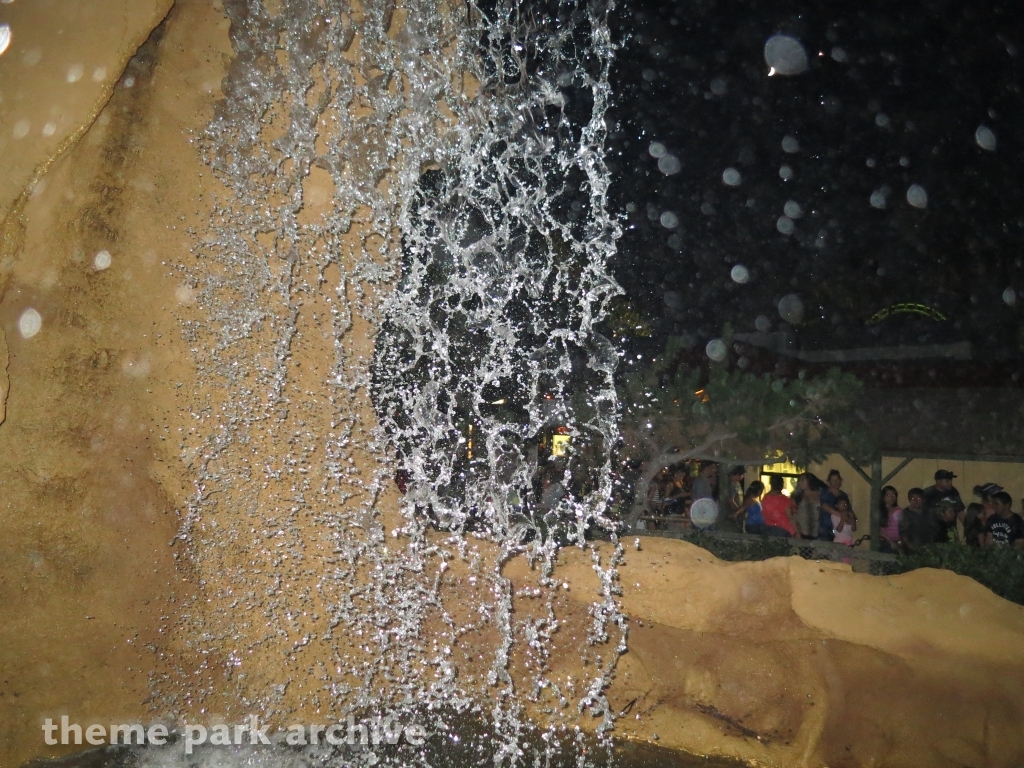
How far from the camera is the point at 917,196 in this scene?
9938mm

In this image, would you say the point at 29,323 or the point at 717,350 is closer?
the point at 29,323

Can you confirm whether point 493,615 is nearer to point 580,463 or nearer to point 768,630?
point 768,630

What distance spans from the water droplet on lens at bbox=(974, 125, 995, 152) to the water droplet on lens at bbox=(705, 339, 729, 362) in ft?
12.3

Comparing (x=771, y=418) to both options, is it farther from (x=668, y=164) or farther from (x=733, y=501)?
(x=668, y=164)

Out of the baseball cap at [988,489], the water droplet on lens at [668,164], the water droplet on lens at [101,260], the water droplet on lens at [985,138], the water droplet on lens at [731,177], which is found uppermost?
the water droplet on lens at [668,164]

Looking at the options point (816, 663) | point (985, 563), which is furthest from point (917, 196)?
point (816, 663)

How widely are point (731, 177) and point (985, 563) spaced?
20.1ft

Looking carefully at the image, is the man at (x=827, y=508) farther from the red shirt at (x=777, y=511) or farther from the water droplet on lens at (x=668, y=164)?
the water droplet on lens at (x=668, y=164)

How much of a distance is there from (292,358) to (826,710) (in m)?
3.17

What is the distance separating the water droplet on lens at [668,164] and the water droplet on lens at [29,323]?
7.27 m

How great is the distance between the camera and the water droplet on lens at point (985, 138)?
732 centimetres

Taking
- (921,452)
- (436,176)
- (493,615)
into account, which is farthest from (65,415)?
(921,452)

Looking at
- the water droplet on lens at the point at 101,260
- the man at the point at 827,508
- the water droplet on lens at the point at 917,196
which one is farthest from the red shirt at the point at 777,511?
the water droplet on lens at the point at 101,260

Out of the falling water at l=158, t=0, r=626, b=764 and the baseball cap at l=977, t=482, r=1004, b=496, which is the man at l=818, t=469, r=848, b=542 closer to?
the baseball cap at l=977, t=482, r=1004, b=496
